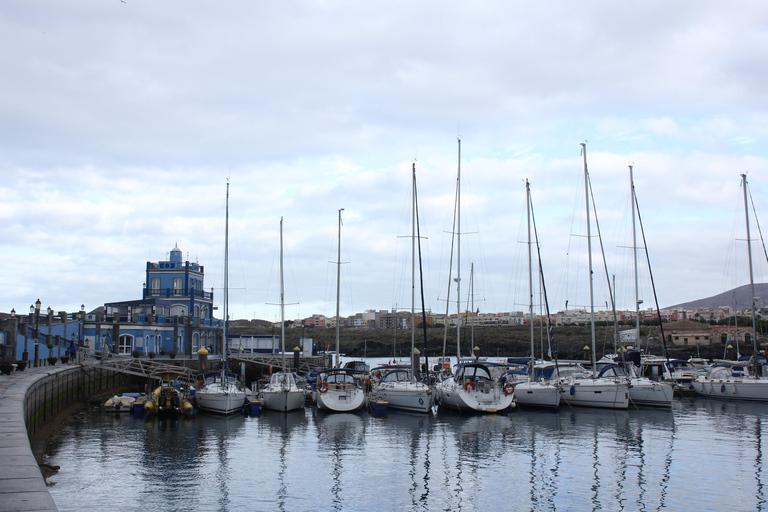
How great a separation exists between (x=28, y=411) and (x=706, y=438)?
2995 cm

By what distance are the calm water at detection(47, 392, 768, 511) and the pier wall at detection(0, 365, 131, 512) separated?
181 centimetres

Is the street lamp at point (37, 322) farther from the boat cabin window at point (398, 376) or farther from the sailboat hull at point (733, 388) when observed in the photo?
the sailboat hull at point (733, 388)

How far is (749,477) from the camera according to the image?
810 inches

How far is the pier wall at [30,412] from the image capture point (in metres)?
11.4

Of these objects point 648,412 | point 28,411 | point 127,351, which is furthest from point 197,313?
point 648,412

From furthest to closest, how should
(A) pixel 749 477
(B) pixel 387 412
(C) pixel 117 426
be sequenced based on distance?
(B) pixel 387 412 → (C) pixel 117 426 → (A) pixel 749 477

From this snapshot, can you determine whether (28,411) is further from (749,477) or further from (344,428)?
(749,477)

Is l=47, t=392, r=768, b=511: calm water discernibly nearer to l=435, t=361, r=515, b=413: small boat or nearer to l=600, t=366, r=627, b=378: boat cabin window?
l=435, t=361, r=515, b=413: small boat

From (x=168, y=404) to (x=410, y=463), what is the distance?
17976 millimetres

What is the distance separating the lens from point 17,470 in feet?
43.3

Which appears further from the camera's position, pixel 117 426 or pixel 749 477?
pixel 117 426

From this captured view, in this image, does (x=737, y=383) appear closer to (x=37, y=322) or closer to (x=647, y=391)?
(x=647, y=391)

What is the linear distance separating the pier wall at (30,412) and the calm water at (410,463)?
5.93ft

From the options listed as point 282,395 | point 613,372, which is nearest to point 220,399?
point 282,395
